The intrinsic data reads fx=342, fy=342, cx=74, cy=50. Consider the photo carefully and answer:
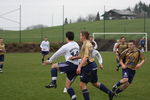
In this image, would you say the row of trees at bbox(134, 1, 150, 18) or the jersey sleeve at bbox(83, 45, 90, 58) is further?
the row of trees at bbox(134, 1, 150, 18)

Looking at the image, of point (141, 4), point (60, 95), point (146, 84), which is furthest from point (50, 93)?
point (141, 4)

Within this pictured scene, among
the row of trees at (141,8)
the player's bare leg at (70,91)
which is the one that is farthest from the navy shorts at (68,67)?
the row of trees at (141,8)

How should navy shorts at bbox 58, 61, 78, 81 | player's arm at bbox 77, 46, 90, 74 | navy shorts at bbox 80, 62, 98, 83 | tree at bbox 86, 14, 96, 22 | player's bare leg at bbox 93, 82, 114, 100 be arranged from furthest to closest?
tree at bbox 86, 14, 96, 22 → player's bare leg at bbox 93, 82, 114, 100 → navy shorts at bbox 58, 61, 78, 81 → navy shorts at bbox 80, 62, 98, 83 → player's arm at bbox 77, 46, 90, 74

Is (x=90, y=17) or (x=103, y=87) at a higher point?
(x=90, y=17)

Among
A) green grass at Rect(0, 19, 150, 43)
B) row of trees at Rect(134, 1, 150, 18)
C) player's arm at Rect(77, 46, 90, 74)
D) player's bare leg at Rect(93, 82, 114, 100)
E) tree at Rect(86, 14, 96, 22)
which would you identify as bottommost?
player's bare leg at Rect(93, 82, 114, 100)

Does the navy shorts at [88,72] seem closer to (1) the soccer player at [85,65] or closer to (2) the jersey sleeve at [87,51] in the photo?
(1) the soccer player at [85,65]

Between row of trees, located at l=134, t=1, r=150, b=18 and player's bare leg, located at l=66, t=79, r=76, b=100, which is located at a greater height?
row of trees, located at l=134, t=1, r=150, b=18

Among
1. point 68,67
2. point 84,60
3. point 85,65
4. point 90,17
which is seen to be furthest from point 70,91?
point 90,17

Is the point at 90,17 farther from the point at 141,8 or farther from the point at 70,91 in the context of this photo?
the point at 70,91

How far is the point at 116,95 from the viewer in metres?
10.8

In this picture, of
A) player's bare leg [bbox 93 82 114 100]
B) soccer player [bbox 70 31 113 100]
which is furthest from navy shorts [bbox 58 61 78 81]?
player's bare leg [bbox 93 82 114 100]

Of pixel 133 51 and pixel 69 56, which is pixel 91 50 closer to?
pixel 69 56

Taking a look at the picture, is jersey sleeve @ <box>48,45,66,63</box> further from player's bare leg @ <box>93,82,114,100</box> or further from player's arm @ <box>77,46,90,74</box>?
player's bare leg @ <box>93,82,114,100</box>

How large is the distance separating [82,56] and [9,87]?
15.4 ft
